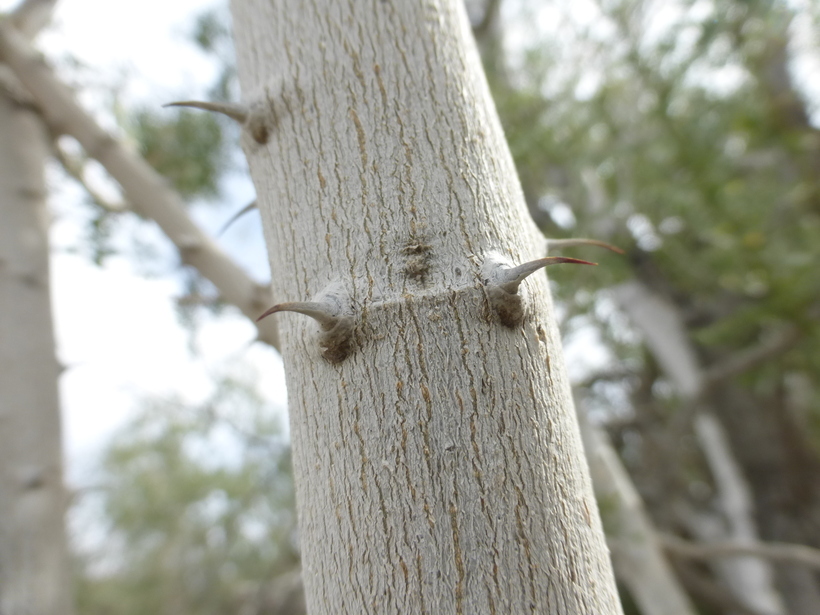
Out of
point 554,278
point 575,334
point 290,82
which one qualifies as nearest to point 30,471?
point 290,82

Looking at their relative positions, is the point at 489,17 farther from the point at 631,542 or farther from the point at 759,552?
the point at 759,552

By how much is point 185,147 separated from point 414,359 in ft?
8.26

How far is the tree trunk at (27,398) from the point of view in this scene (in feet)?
5.51

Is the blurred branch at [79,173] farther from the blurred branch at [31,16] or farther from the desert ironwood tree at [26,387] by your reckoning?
the blurred branch at [31,16]

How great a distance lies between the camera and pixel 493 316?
79cm

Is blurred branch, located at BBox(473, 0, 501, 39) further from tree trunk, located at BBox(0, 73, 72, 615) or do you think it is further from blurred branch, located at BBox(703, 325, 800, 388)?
tree trunk, located at BBox(0, 73, 72, 615)

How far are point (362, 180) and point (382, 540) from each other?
0.51 metres

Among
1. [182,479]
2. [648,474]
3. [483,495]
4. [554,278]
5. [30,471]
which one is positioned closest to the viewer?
[483,495]

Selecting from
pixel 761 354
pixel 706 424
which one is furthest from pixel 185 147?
pixel 706 424

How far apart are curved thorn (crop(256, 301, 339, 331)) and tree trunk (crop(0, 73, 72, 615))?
4.79ft

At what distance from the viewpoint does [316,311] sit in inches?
29.7

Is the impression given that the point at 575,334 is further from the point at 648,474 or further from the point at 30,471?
the point at 648,474

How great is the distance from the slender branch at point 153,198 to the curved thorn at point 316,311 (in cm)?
121

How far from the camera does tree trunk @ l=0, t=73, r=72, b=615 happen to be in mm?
1679
